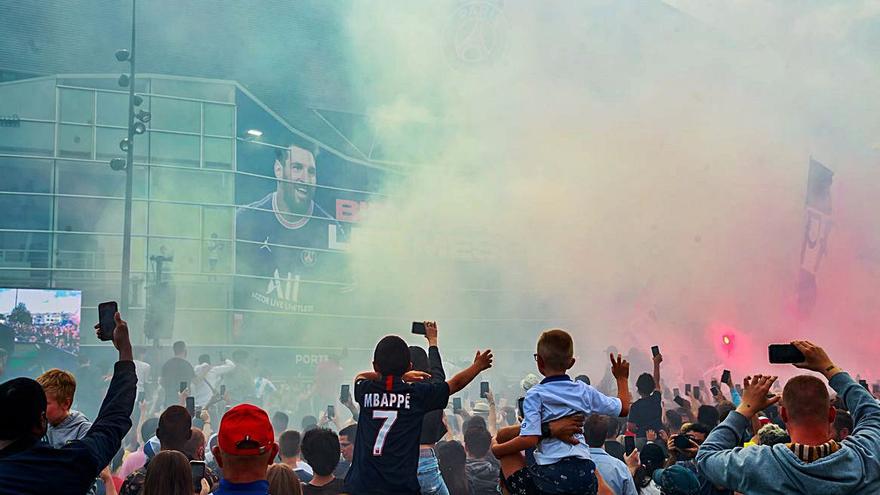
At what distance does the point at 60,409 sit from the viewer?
245cm

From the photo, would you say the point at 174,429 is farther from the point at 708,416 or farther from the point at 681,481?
the point at 708,416

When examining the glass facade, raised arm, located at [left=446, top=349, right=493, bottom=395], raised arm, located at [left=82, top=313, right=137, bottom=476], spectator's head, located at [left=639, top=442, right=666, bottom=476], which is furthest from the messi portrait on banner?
raised arm, located at [left=82, top=313, right=137, bottom=476]

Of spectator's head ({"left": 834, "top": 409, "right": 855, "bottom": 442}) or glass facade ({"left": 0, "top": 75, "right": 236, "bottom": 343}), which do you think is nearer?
spectator's head ({"left": 834, "top": 409, "right": 855, "bottom": 442})

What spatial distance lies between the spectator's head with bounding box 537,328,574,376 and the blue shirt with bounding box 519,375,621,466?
5 cm

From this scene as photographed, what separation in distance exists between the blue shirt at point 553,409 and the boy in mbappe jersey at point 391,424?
0.33 metres

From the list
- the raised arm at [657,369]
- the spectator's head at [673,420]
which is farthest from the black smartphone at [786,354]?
the spectator's head at [673,420]

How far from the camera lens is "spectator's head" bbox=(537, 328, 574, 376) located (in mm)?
2553

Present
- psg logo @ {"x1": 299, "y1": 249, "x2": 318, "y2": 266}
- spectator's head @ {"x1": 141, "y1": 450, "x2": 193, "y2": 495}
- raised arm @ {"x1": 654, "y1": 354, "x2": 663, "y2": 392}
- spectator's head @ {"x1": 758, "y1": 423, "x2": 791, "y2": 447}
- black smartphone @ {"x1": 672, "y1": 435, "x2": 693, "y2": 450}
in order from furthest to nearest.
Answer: psg logo @ {"x1": 299, "y1": 249, "x2": 318, "y2": 266} → raised arm @ {"x1": 654, "y1": 354, "x2": 663, "y2": 392} → spectator's head @ {"x1": 758, "y1": 423, "x2": 791, "y2": 447} → black smartphone @ {"x1": 672, "y1": 435, "x2": 693, "y2": 450} → spectator's head @ {"x1": 141, "y1": 450, "x2": 193, "y2": 495}

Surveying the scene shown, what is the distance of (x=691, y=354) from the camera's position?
15891 millimetres

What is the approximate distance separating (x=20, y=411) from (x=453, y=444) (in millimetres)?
2262

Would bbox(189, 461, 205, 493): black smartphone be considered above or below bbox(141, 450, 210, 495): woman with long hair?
below

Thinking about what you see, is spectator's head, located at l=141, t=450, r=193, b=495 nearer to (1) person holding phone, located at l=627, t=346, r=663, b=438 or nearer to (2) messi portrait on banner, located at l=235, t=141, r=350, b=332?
(1) person holding phone, located at l=627, t=346, r=663, b=438

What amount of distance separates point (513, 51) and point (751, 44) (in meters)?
4.89

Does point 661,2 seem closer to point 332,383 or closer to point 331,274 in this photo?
point 331,274
